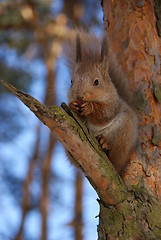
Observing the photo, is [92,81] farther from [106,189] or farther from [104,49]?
[106,189]

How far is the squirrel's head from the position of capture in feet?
5.88

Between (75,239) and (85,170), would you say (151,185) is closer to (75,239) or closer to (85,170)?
(85,170)

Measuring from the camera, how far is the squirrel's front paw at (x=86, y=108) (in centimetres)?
173

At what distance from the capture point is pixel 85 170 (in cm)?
148

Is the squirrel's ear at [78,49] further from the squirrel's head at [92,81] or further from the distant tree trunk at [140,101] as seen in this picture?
the distant tree trunk at [140,101]

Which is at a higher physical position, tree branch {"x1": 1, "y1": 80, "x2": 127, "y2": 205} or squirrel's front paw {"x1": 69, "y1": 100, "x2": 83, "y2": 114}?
squirrel's front paw {"x1": 69, "y1": 100, "x2": 83, "y2": 114}

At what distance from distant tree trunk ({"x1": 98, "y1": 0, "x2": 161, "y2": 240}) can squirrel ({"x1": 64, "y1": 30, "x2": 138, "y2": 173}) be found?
0.24 ft

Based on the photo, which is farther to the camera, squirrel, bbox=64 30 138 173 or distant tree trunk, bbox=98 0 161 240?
squirrel, bbox=64 30 138 173

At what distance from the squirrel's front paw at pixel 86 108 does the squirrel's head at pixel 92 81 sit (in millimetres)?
36

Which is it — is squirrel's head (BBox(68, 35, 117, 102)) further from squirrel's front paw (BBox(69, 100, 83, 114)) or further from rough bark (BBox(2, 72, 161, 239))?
rough bark (BBox(2, 72, 161, 239))

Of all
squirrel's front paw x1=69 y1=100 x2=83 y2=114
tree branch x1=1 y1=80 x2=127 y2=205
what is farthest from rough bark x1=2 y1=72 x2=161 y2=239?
squirrel's front paw x1=69 y1=100 x2=83 y2=114

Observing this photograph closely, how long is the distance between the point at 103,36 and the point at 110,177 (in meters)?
0.74

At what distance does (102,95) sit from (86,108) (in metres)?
0.14

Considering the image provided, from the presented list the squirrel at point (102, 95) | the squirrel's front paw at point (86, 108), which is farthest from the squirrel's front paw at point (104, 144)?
the squirrel's front paw at point (86, 108)
